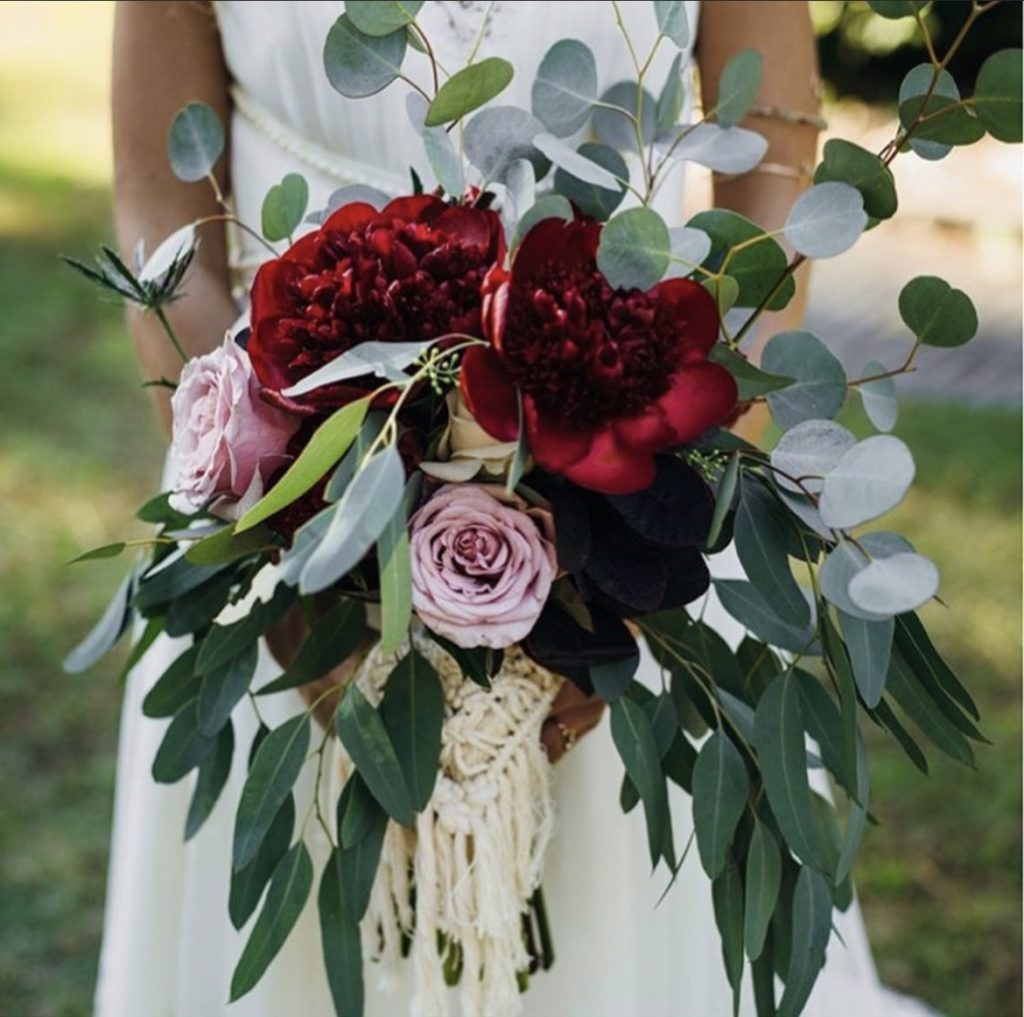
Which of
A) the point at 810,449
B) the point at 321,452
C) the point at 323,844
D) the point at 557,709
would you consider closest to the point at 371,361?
the point at 321,452

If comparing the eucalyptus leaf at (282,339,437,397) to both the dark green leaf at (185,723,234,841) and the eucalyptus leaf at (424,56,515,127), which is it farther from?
the dark green leaf at (185,723,234,841)

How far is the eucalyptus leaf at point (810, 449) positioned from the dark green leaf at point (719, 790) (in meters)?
0.24

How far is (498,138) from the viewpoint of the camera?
1.06 meters

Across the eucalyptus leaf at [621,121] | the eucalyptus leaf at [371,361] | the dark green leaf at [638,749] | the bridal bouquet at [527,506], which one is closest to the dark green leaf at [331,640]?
the bridal bouquet at [527,506]

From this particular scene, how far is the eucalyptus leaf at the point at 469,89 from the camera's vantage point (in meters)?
1.00

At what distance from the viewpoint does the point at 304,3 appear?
4.85 ft

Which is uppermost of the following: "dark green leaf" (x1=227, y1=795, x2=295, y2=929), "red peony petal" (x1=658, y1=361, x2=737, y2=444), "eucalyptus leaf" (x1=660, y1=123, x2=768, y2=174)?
"eucalyptus leaf" (x1=660, y1=123, x2=768, y2=174)

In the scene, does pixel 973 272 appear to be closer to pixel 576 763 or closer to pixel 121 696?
pixel 121 696

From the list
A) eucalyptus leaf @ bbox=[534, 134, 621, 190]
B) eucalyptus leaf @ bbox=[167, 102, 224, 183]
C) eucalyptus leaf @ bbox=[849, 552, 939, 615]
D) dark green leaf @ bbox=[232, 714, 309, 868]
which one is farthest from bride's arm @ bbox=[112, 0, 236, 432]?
eucalyptus leaf @ bbox=[849, 552, 939, 615]

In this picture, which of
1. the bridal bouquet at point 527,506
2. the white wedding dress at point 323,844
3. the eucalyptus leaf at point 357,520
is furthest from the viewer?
the white wedding dress at point 323,844

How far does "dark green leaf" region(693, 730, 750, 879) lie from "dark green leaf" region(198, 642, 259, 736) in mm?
368

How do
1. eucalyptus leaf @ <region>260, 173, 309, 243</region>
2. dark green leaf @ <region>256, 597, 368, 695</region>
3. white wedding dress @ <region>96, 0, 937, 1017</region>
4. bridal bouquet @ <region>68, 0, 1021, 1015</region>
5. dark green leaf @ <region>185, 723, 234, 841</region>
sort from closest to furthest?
bridal bouquet @ <region>68, 0, 1021, 1015</region> → eucalyptus leaf @ <region>260, 173, 309, 243</region> → dark green leaf @ <region>256, 597, 368, 695</region> → dark green leaf @ <region>185, 723, 234, 841</region> → white wedding dress @ <region>96, 0, 937, 1017</region>

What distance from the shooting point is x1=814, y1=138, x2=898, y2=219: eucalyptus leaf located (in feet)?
3.24

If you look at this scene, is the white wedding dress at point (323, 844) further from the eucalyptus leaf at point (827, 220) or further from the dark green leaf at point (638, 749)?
the eucalyptus leaf at point (827, 220)
